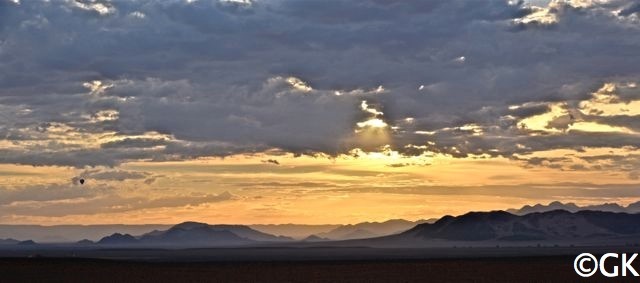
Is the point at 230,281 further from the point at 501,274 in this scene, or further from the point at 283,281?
the point at 501,274

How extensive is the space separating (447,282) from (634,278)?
1676 centimetres

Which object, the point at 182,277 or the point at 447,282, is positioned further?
the point at 182,277

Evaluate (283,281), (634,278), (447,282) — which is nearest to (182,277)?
(283,281)

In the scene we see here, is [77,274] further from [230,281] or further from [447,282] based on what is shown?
[447,282]

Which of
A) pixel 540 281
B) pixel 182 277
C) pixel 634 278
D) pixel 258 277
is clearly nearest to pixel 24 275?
pixel 182 277

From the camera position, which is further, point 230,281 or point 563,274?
point 563,274

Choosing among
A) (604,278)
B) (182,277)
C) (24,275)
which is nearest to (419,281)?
(604,278)

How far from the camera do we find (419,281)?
285 ft

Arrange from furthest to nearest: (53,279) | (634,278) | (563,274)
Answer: (563,274) → (53,279) → (634,278)

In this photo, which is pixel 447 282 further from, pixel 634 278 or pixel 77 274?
pixel 77 274

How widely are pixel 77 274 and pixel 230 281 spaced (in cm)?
2281

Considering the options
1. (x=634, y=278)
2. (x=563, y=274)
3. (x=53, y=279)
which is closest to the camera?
(x=634, y=278)

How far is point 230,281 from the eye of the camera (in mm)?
88375

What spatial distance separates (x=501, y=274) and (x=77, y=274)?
1809 inches
